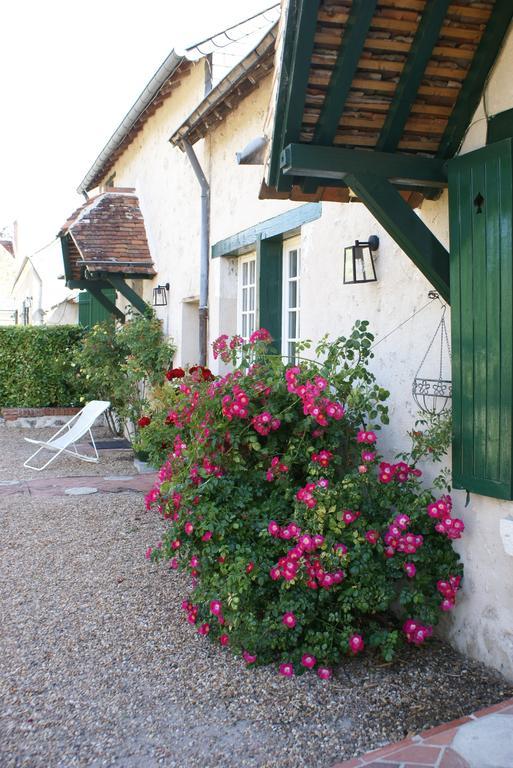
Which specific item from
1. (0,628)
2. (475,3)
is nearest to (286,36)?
(475,3)

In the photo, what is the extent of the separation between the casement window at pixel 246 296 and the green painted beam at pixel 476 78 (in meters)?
3.83

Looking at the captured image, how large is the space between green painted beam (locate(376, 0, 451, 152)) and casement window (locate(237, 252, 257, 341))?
3.85 m

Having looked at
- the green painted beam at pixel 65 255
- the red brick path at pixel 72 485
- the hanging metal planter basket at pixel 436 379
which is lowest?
the red brick path at pixel 72 485

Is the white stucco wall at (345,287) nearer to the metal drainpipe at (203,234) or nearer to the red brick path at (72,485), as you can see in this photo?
the metal drainpipe at (203,234)

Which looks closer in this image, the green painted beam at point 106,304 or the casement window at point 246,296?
the casement window at point 246,296

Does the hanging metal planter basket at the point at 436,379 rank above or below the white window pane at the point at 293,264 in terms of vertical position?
below

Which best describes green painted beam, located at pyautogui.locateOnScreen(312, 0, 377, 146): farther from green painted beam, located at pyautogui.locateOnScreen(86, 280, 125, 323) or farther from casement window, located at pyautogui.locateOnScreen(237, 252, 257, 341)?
green painted beam, located at pyautogui.locateOnScreen(86, 280, 125, 323)

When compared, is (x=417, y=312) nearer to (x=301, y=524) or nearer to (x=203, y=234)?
(x=301, y=524)

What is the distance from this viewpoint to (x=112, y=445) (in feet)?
35.5

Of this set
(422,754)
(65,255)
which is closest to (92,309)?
(65,255)

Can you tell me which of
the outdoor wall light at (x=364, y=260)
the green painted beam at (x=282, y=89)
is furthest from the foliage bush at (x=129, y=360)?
the green painted beam at (x=282, y=89)

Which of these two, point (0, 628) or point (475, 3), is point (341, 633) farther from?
point (475, 3)

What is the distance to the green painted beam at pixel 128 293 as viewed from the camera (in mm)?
10000

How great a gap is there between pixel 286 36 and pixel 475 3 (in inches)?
32.7
